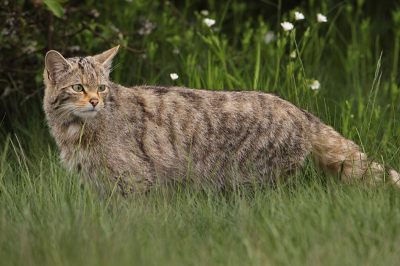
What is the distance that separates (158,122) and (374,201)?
1836 millimetres

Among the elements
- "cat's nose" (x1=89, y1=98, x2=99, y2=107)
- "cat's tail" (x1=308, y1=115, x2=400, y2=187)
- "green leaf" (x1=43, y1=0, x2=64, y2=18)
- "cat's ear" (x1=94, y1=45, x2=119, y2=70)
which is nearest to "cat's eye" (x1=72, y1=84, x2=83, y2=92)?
"cat's nose" (x1=89, y1=98, x2=99, y2=107)

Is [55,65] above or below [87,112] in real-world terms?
above

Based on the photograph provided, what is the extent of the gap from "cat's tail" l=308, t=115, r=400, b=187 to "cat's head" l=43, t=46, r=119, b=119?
5.93 ft

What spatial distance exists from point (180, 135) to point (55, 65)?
116 cm

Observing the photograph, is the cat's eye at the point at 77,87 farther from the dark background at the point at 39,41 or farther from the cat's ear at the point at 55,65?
the dark background at the point at 39,41

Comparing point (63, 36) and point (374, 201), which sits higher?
point (63, 36)

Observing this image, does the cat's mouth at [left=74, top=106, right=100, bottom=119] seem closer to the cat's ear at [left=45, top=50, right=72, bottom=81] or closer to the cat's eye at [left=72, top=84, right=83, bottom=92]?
the cat's eye at [left=72, top=84, right=83, bottom=92]

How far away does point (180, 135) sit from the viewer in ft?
13.0

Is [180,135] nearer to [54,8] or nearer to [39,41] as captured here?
[54,8]

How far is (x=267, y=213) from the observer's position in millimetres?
3188

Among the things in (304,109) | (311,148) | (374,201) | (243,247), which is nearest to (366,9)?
(304,109)

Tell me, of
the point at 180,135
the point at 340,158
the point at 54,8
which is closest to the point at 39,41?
the point at 54,8

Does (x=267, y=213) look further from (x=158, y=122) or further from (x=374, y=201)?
(x=158, y=122)

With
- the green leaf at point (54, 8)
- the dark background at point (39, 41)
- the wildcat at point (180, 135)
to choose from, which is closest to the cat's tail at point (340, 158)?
the wildcat at point (180, 135)
